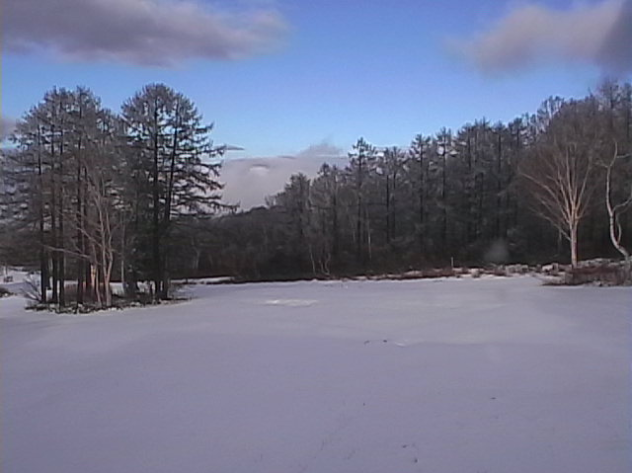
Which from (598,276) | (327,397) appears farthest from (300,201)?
(327,397)

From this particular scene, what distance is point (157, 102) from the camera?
25250 mm

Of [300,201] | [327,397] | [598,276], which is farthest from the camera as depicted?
[300,201]

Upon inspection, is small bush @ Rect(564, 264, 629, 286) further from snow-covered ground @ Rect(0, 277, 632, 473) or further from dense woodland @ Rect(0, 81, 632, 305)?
snow-covered ground @ Rect(0, 277, 632, 473)

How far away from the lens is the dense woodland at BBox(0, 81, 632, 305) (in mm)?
22734

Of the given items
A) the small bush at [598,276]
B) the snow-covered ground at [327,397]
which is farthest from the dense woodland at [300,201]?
the snow-covered ground at [327,397]

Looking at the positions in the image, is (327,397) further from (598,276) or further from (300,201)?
(300,201)

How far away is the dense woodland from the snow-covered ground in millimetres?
9905

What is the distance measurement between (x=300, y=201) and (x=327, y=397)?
151ft

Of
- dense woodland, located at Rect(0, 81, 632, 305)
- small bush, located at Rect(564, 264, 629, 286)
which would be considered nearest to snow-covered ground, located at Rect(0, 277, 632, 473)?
small bush, located at Rect(564, 264, 629, 286)

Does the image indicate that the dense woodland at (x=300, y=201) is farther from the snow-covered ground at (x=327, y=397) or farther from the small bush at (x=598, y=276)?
the snow-covered ground at (x=327, y=397)

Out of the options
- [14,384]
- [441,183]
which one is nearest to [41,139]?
[14,384]

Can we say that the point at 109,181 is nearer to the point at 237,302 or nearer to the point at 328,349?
the point at 237,302

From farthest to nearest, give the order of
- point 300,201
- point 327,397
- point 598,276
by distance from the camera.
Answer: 1. point 300,201
2. point 598,276
3. point 327,397

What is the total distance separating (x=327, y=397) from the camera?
7012 millimetres
